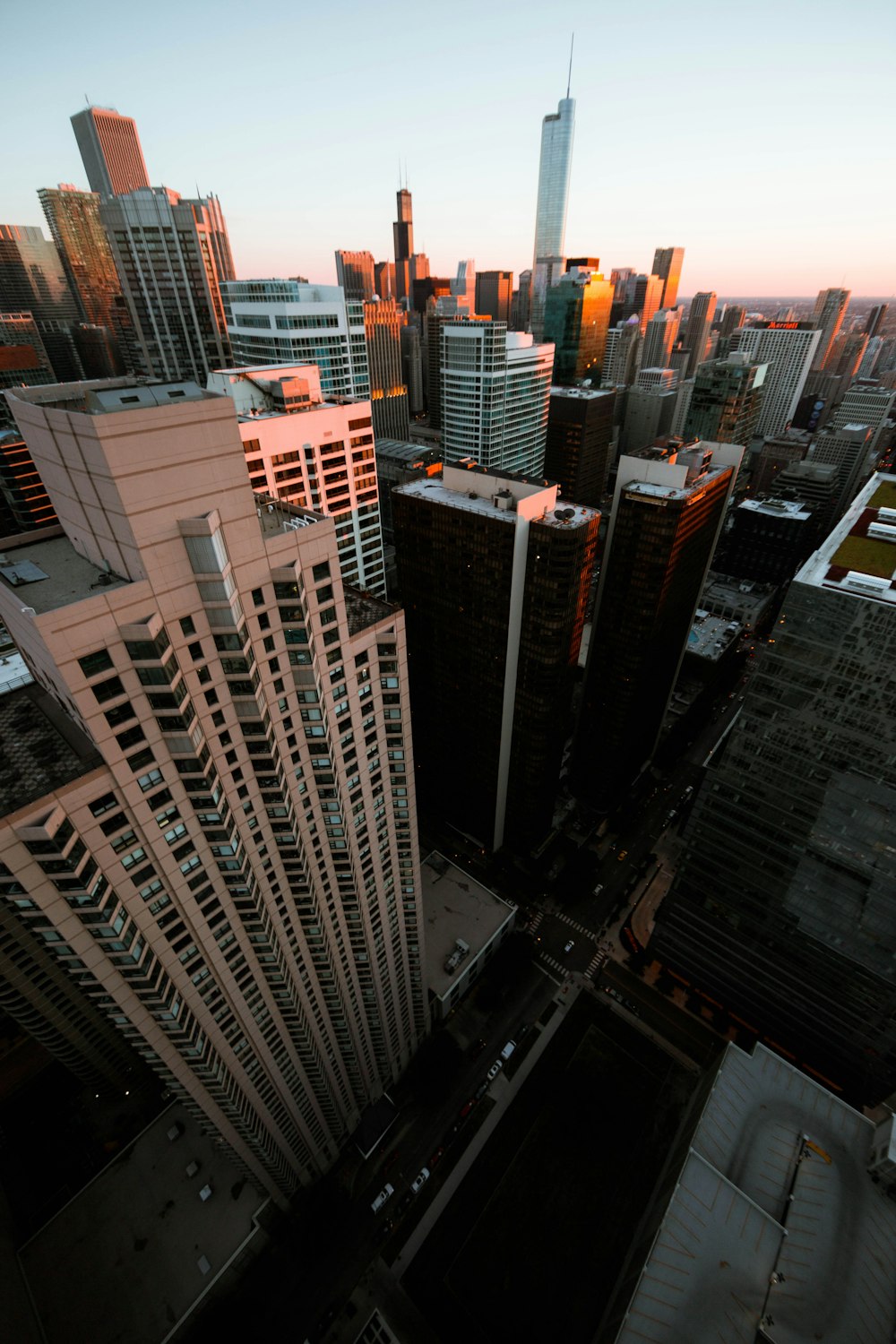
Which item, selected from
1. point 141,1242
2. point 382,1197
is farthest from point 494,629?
point 141,1242

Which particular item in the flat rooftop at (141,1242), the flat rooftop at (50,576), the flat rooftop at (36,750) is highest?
the flat rooftop at (50,576)

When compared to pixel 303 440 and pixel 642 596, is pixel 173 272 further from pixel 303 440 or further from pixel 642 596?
pixel 642 596

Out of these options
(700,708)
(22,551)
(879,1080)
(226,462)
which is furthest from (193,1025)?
(700,708)

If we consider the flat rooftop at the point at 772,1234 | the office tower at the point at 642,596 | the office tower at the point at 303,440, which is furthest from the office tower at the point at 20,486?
the flat rooftop at the point at 772,1234

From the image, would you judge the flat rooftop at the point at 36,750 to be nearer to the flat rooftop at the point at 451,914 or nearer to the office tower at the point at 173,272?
the flat rooftop at the point at 451,914

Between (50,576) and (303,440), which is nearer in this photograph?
(50,576)
